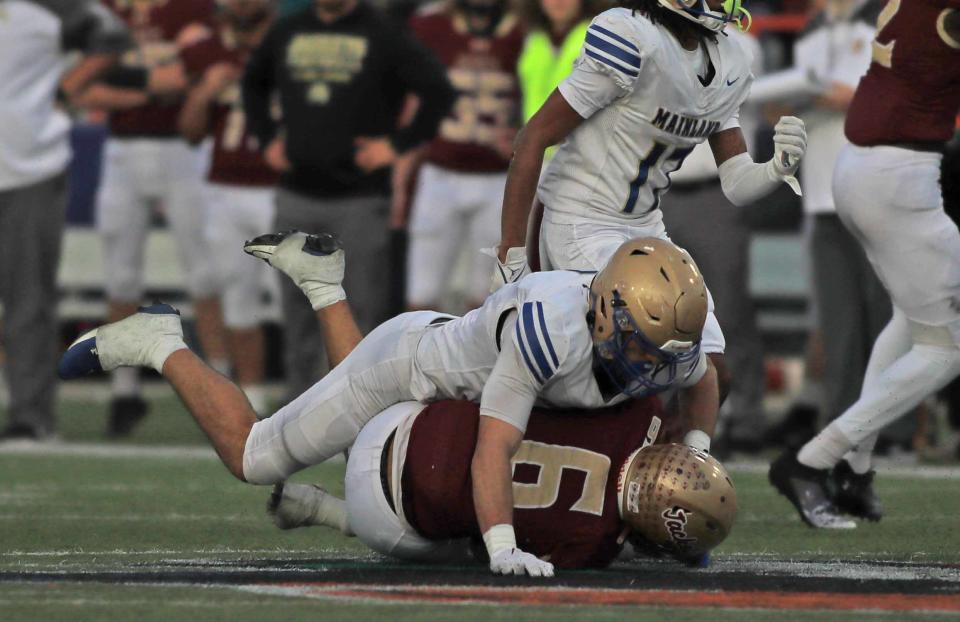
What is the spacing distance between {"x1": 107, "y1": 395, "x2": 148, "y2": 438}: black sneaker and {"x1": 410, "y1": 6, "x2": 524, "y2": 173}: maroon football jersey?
1.97m

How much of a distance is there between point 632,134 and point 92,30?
4.57 metres

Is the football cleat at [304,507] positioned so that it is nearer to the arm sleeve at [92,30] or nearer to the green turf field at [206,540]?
the green turf field at [206,540]

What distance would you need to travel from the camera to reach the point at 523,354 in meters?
5.10

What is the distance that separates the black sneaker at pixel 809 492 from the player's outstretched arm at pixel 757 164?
1015mm

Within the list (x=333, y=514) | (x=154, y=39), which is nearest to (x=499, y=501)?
(x=333, y=514)

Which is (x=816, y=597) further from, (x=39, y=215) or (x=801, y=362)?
(x=801, y=362)

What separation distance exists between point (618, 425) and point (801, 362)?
7480 millimetres

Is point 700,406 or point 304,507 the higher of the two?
point 700,406

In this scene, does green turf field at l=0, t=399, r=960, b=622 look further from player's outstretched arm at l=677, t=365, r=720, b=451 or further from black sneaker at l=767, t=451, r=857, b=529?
player's outstretched arm at l=677, t=365, r=720, b=451

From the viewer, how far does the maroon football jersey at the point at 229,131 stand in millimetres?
10844

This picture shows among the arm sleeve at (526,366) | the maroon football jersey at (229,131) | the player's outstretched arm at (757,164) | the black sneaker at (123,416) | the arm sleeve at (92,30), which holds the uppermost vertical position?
the player's outstretched arm at (757,164)

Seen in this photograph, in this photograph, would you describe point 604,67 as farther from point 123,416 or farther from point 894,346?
point 123,416

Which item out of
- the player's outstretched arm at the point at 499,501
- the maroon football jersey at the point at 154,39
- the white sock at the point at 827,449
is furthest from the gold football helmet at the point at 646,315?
the maroon football jersey at the point at 154,39

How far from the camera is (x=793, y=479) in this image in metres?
6.89
